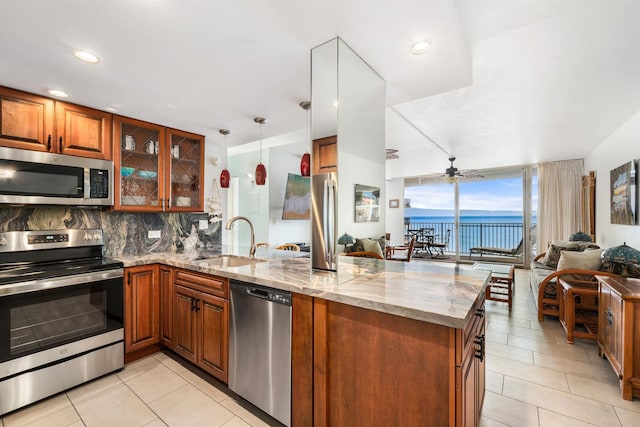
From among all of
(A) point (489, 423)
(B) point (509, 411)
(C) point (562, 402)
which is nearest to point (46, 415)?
(A) point (489, 423)

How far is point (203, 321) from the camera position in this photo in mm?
2129

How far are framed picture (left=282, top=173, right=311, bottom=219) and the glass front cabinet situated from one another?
2.71m

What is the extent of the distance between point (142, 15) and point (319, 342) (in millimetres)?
1906

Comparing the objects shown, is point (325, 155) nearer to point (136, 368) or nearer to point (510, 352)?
point (136, 368)

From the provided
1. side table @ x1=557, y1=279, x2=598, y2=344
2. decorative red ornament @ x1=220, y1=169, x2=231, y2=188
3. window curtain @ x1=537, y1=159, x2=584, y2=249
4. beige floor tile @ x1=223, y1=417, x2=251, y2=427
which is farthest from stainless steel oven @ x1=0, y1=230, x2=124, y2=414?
window curtain @ x1=537, y1=159, x2=584, y2=249

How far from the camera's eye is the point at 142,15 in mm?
1413

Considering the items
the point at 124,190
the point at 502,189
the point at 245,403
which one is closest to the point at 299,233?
the point at 124,190

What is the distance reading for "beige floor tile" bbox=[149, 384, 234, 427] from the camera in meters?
1.73

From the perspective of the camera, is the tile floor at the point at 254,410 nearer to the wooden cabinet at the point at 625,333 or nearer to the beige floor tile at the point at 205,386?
the beige floor tile at the point at 205,386

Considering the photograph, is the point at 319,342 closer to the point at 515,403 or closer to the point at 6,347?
the point at 515,403

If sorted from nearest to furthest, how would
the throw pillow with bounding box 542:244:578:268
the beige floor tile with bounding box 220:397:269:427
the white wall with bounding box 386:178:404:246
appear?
the beige floor tile with bounding box 220:397:269:427 < the throw pillow with bounding box 542:244:578:268 < the white wall with bounding box 386:178:404:246

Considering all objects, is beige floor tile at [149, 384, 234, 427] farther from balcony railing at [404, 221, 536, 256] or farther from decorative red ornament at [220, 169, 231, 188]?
balcony railing at [404, 221, 536, 256]

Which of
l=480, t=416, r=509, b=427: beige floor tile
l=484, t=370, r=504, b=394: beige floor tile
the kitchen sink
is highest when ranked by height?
the kitchen sink

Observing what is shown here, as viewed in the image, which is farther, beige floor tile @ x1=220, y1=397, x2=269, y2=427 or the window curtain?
the window curtain
